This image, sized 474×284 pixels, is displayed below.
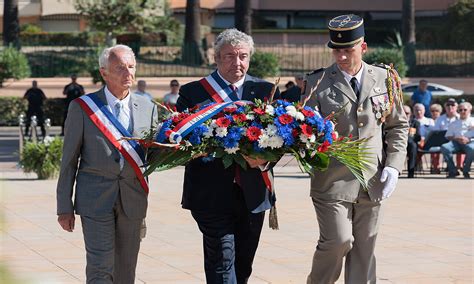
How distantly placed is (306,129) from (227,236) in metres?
0.85

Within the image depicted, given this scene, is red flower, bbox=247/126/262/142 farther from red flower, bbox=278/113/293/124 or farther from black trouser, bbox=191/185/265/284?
black trouser, bbox=191/185/265/284

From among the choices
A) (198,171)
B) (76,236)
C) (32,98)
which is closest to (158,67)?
(32,98)

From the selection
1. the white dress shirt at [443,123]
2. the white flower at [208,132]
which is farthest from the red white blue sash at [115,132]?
the white dress shirt at [443,123]

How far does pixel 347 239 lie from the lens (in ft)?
21.0

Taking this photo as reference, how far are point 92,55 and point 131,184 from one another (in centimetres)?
3384

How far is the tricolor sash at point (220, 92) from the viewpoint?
20.8ft

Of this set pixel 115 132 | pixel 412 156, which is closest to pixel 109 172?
pixel 115 132

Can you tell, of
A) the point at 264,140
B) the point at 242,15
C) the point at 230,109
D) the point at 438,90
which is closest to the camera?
the point at 264,140

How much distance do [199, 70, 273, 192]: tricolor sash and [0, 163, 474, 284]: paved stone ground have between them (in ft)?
4.90

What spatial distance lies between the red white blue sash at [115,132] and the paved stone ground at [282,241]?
3.03ft

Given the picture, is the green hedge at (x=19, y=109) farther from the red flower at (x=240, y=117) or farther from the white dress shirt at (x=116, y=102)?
the red flower at (x=240, y=117)

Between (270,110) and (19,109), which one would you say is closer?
(270,110)

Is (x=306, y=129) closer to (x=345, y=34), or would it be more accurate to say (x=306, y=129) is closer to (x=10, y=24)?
Answer: (x=345, y=34)

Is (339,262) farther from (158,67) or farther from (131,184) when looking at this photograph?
(158,67)
